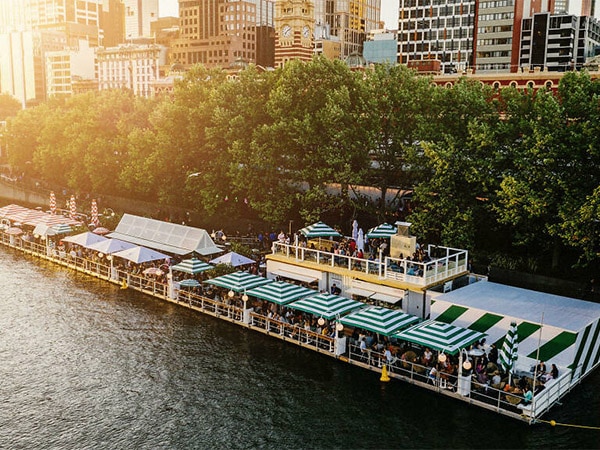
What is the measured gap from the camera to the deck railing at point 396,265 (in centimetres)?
4247

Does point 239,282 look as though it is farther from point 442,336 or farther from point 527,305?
point 527,305

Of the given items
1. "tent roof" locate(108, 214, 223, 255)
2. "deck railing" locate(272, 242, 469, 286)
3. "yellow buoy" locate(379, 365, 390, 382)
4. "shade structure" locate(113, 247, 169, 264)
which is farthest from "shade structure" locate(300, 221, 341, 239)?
"yellow buoy" locate(379, 365, 390, 382)

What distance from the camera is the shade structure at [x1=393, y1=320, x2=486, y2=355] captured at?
33.4m

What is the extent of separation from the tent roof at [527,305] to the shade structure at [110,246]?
1271 inches

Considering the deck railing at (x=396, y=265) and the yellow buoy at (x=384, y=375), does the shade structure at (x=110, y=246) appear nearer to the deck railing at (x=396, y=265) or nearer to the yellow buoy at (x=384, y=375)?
the deck railing at (x=396, y=265)

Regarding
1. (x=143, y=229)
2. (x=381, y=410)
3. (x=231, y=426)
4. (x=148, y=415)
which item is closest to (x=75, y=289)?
(x=143, y=229)

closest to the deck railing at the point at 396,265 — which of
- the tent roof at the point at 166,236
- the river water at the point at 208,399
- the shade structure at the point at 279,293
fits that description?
the shade structure at the point at 279,293

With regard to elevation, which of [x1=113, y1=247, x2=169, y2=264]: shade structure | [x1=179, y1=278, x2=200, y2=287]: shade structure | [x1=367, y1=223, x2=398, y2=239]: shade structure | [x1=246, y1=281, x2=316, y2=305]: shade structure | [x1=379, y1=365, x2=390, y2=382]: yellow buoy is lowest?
[x1=379, y1=365, x2=390, y2=382]: yellow buoy

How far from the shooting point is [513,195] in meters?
48.0

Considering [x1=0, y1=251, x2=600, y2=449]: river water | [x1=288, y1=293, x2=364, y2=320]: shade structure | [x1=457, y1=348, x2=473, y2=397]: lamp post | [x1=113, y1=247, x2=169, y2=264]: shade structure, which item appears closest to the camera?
[x1=0, y1=251, x2=600, y2=449]: river water

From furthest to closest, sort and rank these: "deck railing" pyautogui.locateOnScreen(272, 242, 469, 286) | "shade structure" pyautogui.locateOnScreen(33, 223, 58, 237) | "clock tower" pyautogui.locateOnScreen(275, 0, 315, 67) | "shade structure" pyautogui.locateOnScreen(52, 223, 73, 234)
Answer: "clock tower" pyautogui.locateOnScreen(275, 0, 315, 67), "shade structure" pyautogui.locateOnScreen(33, 223, 58, 237), "shade structure" pyautogui.locateOnScreen(52, 223, 73, 234), "deck railing" pyautogui.locateOnScreen(272, 242, 469, 286)

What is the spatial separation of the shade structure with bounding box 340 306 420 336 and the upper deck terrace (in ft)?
13.9

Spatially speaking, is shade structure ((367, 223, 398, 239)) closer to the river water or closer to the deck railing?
the deck railing

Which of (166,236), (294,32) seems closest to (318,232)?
(166,236)
